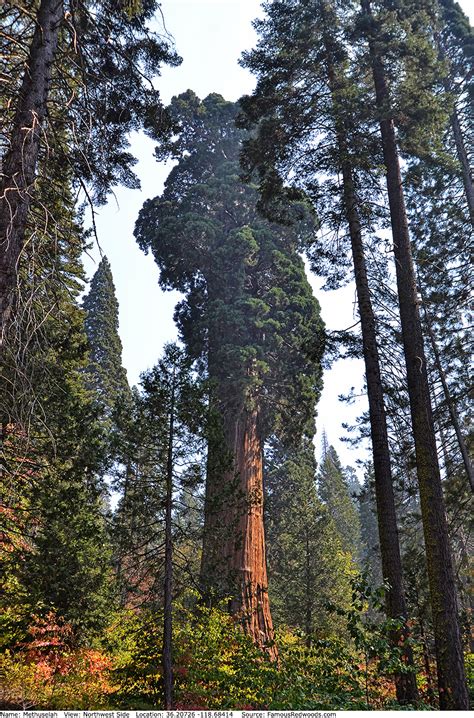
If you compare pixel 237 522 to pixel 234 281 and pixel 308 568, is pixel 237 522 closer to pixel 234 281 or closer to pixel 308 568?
pixel 234 281

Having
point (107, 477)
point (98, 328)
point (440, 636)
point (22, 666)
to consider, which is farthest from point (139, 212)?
point (440, 636)

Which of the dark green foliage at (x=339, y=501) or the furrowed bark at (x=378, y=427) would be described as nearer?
the furrowed bark at (x=378, y=427)

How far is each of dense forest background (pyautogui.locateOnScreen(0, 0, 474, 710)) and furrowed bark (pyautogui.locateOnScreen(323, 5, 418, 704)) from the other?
0.04m

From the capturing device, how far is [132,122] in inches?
280

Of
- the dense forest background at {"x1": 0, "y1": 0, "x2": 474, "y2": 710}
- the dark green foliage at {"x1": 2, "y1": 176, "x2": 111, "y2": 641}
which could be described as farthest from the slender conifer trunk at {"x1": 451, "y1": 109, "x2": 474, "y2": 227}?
the dark green foliage at {"x1": 2, "y1": 176, "x2": 111, "y2": 641}

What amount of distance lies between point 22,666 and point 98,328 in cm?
1862

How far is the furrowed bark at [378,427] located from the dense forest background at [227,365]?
4 centimetres

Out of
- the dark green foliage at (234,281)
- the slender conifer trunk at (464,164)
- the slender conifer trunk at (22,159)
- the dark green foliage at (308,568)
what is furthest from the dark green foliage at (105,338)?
the slender conifer trunk at (22,159)

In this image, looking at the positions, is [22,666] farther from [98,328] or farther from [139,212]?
[98,328]

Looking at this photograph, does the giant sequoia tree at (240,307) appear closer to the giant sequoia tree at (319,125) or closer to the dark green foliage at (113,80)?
the giant sequoia tree at (319,125)

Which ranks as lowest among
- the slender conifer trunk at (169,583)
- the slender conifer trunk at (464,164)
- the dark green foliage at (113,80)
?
the slender conifer trunk at (169,583)

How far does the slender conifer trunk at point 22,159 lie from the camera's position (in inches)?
165

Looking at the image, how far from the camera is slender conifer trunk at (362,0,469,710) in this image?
581 cm

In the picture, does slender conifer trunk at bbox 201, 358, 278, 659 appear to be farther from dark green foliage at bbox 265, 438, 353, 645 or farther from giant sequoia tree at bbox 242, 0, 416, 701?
dark green foliage at bbox 265, 438, 353, 645
